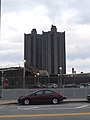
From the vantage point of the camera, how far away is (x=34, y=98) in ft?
85.6

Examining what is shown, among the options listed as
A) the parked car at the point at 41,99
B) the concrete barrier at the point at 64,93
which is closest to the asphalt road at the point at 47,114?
the parked car at the point at 41,99

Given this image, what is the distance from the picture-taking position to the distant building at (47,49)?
356ft

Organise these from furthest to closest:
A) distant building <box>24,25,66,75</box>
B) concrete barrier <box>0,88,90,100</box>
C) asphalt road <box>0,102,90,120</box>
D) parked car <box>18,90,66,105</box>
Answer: distant building <box>24,25,66,75</box> < concrete barrier <box>0,88,90,100</box> < parked car <box>18,90,66,105</box> < asphalt road <box>0,102,90,120</box>

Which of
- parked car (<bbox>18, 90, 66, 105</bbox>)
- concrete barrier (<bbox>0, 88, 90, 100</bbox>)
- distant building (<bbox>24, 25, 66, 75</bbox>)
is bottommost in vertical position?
parked car (<bbox>18, 90, 66, 105</bbox>)

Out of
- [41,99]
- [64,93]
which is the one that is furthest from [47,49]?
[41,99]

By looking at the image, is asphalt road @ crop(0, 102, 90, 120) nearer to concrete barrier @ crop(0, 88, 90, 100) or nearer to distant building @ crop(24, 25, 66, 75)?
concrete barrier @ crop(0, 88, 90, 100)

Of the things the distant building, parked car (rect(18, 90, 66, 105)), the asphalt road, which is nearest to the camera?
the asphalt road

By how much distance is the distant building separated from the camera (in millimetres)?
108562

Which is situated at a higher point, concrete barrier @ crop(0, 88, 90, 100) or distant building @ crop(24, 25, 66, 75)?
distant building @ crop(24, 25, 66, 75)

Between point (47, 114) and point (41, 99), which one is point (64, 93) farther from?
point (47, 114)

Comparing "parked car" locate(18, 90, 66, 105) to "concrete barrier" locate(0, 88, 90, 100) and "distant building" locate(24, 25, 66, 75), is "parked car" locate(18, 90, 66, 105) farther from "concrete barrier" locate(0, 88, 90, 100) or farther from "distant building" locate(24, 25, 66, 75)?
"distant building" locate(24, 25, 66, 75)

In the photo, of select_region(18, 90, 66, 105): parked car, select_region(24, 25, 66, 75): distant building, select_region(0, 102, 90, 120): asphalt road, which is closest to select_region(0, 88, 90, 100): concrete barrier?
select_region(18, 90, 66, 105): parked car

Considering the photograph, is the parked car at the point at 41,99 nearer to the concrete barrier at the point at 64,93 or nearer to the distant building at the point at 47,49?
the concrete barrier at the point at 64,93

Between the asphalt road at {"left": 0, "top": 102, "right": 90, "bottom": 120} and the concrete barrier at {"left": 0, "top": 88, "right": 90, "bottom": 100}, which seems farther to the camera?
the concrete barrier at {"left": 0, "top": 88, "right": 90, "bottom": 100}
